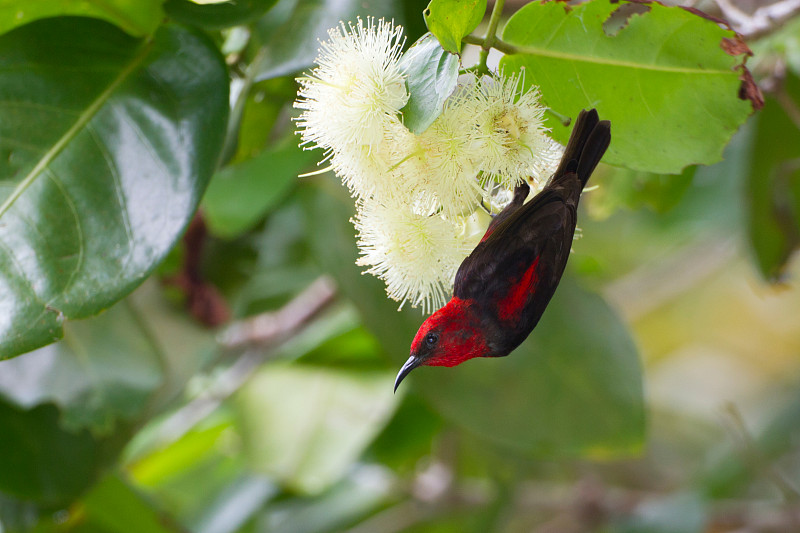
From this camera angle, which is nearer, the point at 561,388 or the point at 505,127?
the point at 505,127

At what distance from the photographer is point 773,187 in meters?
1.55

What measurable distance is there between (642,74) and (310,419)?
119 cm

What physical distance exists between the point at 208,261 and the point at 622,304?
152cm

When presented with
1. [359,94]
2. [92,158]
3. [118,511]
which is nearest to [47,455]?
[118,511]

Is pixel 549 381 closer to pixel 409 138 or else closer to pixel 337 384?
pixel 337 384

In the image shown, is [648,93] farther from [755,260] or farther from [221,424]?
[221,424]

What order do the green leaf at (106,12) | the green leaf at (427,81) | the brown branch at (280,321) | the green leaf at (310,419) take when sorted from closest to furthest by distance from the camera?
the green leaf at (427,81) < the green leaf at (106,12) < the green leaf at (310,419) < the brown branch at (280,321)

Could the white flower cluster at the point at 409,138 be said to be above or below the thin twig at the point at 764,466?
above

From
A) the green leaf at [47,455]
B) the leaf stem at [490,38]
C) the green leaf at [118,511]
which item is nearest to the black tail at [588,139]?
the leaf stem at [490,38]

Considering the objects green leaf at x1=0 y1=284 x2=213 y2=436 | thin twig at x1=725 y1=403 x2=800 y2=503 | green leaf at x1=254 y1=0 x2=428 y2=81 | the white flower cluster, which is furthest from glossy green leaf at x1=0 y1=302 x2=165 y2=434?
thin twig at x1=725 y1=403 x2=800 y2=503

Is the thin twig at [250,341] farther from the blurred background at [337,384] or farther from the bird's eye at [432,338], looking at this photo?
the bird's eye at [432,338]

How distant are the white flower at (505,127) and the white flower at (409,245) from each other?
9 centimetres

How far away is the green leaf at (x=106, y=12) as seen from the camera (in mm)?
987

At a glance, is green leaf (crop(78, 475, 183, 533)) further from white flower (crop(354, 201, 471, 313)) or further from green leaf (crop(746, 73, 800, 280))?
green leaf (crop(746, 73, 800, 280))
